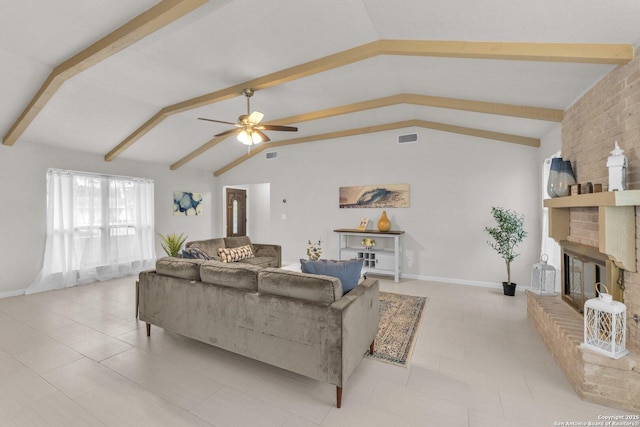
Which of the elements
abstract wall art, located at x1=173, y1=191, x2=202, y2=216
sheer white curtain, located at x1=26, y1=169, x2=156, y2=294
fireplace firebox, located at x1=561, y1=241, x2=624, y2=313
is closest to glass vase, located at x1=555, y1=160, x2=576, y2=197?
fireplace firebox, located at x1=561, y1=241, x2=624, y2=313

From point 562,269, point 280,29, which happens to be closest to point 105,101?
point 280,29

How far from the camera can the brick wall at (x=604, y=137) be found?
2.08 m

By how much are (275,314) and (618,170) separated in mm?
2827

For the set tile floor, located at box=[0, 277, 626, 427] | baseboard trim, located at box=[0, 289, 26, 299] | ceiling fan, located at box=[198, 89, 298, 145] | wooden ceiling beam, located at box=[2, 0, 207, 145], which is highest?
wooden ceiling beam, located at box=[2, 0, 207, 145]

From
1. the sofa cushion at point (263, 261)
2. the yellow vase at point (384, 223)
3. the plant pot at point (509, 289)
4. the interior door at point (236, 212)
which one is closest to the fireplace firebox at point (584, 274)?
the plant pot at point (509, 289)

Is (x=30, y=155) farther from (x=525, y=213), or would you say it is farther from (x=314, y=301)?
(x=525, y=213)

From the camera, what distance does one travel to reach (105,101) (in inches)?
161

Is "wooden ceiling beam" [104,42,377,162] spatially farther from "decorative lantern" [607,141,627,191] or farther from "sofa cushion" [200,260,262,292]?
"sofa cushion" [200,260,262,292]

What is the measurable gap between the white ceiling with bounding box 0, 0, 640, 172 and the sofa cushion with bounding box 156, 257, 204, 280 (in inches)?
88.0

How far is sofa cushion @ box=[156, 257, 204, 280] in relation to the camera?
107 inches

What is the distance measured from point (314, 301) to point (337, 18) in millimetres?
2395

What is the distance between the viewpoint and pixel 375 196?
588 cm

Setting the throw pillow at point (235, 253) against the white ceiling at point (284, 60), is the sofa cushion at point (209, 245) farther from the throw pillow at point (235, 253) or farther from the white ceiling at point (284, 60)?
the white ceiling at point (284, 60)

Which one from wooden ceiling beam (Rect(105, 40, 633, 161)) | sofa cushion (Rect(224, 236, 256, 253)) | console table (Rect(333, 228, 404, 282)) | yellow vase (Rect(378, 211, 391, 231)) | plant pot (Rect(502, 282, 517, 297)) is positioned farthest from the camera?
yellow vase (Rect(378, 211, 391, 231))
